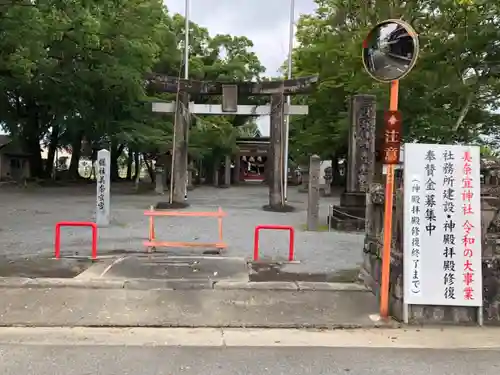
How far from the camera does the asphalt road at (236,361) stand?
441 centimetres

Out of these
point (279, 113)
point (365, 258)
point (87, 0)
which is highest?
point (87, 0)

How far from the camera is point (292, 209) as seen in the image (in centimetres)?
1920

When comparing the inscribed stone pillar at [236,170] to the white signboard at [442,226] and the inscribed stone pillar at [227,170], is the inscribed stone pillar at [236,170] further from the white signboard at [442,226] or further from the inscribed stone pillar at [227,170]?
the white signboard at [442,226]

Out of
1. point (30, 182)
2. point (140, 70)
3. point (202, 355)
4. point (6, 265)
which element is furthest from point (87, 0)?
point (30, 182)

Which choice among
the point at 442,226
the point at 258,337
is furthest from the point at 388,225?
the point at 258,337

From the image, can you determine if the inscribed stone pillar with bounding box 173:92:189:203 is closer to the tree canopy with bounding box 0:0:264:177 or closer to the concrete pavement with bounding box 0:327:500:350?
the tree canopy with bounding box 0:0:264:177

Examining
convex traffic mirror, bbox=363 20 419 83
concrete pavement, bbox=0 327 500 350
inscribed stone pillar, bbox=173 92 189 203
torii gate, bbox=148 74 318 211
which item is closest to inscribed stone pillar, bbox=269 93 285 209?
torii gate, bbox=148 74 318 211

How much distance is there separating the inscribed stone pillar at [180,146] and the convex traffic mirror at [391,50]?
44.6 feet

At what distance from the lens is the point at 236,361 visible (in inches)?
183

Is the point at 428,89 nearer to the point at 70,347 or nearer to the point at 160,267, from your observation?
the point at 160,267

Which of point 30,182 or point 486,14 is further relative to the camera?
point 30,182

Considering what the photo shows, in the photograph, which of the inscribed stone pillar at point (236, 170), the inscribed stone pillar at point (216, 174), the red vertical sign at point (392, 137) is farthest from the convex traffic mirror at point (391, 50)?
the inscribed stone pillar at point (236, 170)

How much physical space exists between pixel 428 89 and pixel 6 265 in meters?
15.7

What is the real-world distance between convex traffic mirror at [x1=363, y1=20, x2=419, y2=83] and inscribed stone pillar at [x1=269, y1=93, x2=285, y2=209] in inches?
497
